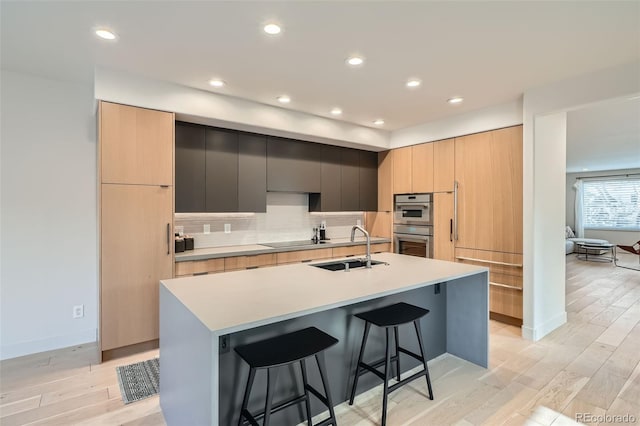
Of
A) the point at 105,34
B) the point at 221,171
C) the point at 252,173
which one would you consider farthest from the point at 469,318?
the point at 105,34

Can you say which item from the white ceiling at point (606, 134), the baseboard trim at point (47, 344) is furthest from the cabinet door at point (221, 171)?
the white ceiling at point (606, 134)

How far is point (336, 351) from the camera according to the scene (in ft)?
7.15

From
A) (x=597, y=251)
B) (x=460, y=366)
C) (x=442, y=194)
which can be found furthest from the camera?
(x=597, y=251)

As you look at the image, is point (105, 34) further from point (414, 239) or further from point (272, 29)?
point (414, 239)

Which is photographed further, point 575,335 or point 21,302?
point 575,335

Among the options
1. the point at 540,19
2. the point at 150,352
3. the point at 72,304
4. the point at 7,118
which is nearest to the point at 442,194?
the point at 540,19

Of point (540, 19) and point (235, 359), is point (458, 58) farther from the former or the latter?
point (235, 359)

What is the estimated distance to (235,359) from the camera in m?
1.75

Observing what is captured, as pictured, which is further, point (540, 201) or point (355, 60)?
point (540, 201)

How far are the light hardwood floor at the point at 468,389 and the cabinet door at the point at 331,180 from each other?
8.19ft

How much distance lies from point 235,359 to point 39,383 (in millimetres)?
1952

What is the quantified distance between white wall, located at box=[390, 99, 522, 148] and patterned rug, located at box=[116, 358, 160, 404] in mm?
4171

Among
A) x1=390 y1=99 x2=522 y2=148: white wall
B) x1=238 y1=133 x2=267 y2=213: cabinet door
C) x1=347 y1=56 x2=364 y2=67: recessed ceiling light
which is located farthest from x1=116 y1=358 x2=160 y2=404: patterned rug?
x1=390 y1=99 x2=522 y2=148: white wall

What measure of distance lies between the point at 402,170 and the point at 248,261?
8.88ft
